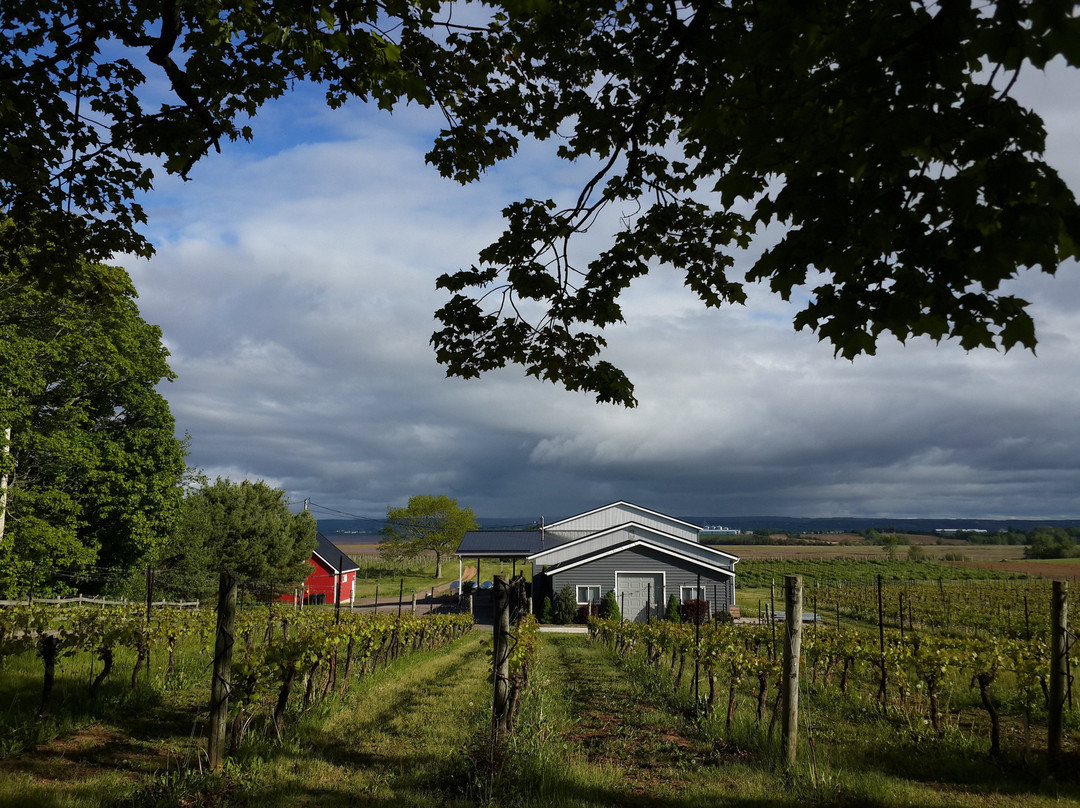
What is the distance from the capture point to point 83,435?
24.5m

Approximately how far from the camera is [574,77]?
6.78m

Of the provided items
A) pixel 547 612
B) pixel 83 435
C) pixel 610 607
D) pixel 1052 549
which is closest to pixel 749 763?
pixel 610 607

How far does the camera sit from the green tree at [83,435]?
70.2 feet

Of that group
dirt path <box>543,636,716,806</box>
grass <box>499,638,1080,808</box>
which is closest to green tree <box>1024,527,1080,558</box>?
grass <box>499,638,1080,808</box>

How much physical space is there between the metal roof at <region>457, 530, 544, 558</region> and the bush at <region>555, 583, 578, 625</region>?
4727 mm

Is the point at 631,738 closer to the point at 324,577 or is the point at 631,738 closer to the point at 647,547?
the point at 647,547

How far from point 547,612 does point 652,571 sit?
19.3 feet

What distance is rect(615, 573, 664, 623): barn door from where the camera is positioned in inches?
1240

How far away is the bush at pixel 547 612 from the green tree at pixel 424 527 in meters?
37.2

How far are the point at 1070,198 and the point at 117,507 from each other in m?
30.7

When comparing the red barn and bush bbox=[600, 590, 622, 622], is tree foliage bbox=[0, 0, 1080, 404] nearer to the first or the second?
bush bbox=[600, 590, 622, 622]

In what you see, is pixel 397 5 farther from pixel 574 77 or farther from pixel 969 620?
pixel 969 620

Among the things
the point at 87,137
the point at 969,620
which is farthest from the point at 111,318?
the point at 969,620

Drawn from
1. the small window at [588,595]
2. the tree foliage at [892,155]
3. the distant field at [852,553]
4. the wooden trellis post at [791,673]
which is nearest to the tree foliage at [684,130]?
the tree foliage at [892,155]
